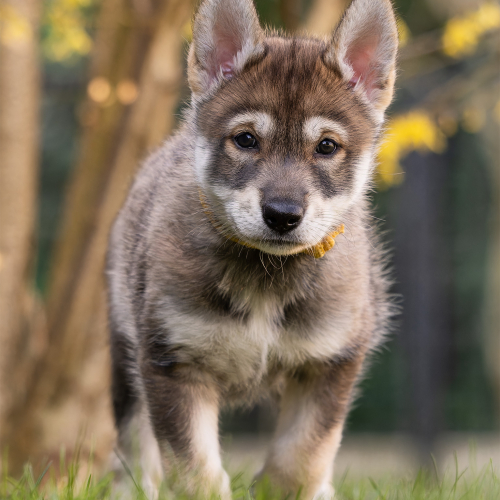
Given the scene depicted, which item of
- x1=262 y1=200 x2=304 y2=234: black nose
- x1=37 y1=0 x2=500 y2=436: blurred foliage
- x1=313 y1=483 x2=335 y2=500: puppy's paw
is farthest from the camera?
x1=37 y1=0 x2=500 y2=436: blurred foliage

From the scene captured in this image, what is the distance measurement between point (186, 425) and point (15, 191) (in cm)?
324

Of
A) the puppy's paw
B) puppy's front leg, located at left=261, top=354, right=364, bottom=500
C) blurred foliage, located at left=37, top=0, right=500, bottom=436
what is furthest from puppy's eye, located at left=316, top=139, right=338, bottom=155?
blurred foliage, located at left=37, top=0, right=500, bottom=436

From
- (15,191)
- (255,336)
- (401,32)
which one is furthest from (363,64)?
(15,191)

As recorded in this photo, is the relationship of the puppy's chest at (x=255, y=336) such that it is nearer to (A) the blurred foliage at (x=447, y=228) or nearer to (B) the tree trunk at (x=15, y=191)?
(B) the tree trunk at (x=15, y=191)

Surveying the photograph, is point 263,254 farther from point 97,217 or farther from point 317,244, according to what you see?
point 97,217

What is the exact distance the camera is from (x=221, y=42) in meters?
3.64

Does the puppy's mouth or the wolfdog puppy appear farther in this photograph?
the wolfdog puppy

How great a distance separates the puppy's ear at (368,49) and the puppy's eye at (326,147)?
0.37 metres

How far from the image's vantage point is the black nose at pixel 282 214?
3.08m

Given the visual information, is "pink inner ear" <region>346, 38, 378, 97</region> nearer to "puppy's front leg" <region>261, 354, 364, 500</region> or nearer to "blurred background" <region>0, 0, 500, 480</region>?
"puppy's front leg" <region>261, 354, 364, 500</region>

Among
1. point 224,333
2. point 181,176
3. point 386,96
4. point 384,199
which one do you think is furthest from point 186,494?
point 384,199

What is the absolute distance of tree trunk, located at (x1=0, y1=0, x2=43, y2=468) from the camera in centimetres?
599

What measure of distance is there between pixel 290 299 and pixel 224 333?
0.35 meters

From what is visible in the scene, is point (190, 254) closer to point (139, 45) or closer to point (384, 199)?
point (139, 45)
